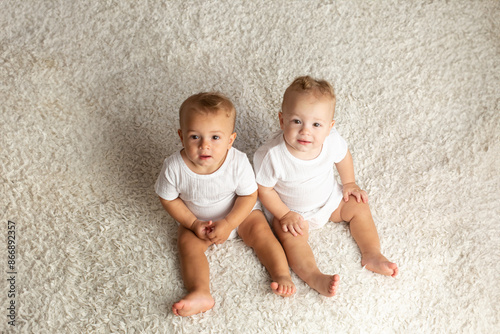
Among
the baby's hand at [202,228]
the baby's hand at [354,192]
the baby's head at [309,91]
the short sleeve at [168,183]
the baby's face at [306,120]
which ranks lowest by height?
the baby's hand at [202,228]

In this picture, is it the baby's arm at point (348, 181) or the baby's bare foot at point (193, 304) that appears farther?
the baby's arm at point (348, 181)

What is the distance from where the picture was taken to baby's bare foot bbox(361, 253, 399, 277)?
4.39 ft

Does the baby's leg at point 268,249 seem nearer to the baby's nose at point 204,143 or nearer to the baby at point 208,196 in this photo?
the baby at point 208,196

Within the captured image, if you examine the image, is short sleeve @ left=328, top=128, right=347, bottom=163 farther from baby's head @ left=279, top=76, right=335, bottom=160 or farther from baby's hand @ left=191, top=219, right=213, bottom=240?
baby's hand @ left=191, top=219, right=213, bottom=240

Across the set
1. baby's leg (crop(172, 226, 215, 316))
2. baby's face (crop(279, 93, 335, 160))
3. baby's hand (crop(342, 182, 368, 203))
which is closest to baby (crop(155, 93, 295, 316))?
baby's leg (crop(172, 226, 215, 316))

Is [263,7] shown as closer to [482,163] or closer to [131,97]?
[131,97]

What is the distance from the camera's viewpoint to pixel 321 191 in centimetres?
146

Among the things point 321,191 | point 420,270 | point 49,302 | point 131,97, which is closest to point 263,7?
point 131,97

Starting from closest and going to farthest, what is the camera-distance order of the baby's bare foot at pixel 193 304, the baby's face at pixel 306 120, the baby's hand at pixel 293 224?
1. the baby's bare foot at pixel 193 304
2. the baby's face at pixel 306 120
3. the baby's hand at pixel 293 224

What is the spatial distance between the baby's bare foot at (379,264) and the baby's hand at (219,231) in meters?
0.36

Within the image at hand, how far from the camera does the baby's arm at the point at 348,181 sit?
1.51 m

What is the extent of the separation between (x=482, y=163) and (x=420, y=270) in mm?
489

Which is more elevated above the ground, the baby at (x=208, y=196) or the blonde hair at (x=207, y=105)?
the blonde hair at (x=207, y=105)

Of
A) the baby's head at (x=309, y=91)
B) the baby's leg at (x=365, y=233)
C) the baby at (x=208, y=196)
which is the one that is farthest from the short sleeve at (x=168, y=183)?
the baby's leg at (x=365, y=233)
